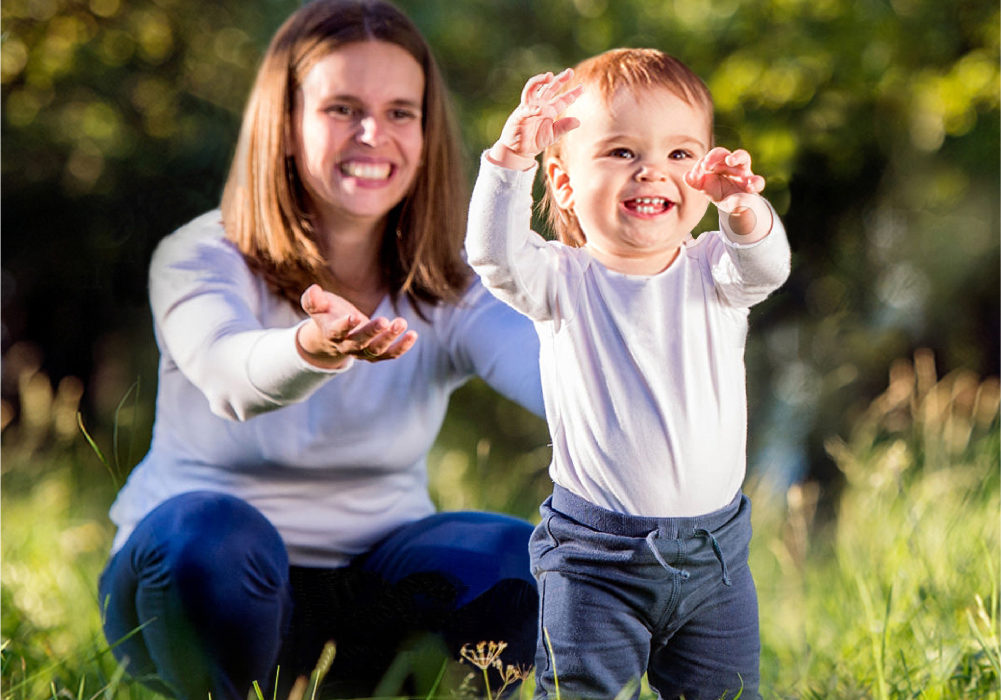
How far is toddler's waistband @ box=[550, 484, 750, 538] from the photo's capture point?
118 centimetres

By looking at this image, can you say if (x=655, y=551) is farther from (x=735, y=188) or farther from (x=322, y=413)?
(x=322, y=413)

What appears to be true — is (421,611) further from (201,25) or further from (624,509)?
(201,25)

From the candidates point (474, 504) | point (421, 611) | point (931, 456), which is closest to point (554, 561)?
point (421, 611)

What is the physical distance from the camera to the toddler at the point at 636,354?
1.17m

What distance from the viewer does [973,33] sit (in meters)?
3.86

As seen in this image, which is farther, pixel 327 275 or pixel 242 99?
pixel 242 99

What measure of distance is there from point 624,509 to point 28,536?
6.78ft

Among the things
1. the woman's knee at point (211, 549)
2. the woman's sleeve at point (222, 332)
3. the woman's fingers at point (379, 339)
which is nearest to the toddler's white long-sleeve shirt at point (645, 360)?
the woman's fingers at point (379, 339)

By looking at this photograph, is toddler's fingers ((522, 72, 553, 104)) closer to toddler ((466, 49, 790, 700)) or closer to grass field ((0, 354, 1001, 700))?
toddler ((466, 49, 790, 700))

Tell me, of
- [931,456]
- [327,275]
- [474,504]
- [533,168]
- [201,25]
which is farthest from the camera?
[201,25]

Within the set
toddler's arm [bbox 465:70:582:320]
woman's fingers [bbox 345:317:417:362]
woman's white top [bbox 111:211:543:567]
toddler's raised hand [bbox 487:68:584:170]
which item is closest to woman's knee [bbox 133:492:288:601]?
woman's white top [bbox 111:211:543:567]

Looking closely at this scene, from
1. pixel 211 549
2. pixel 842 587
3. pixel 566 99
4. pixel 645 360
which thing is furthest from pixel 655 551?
pixel 842 587

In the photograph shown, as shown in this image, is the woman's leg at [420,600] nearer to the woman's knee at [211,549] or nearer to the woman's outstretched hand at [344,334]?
the woman's knee at [211,549]

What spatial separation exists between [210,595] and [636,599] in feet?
2.44
